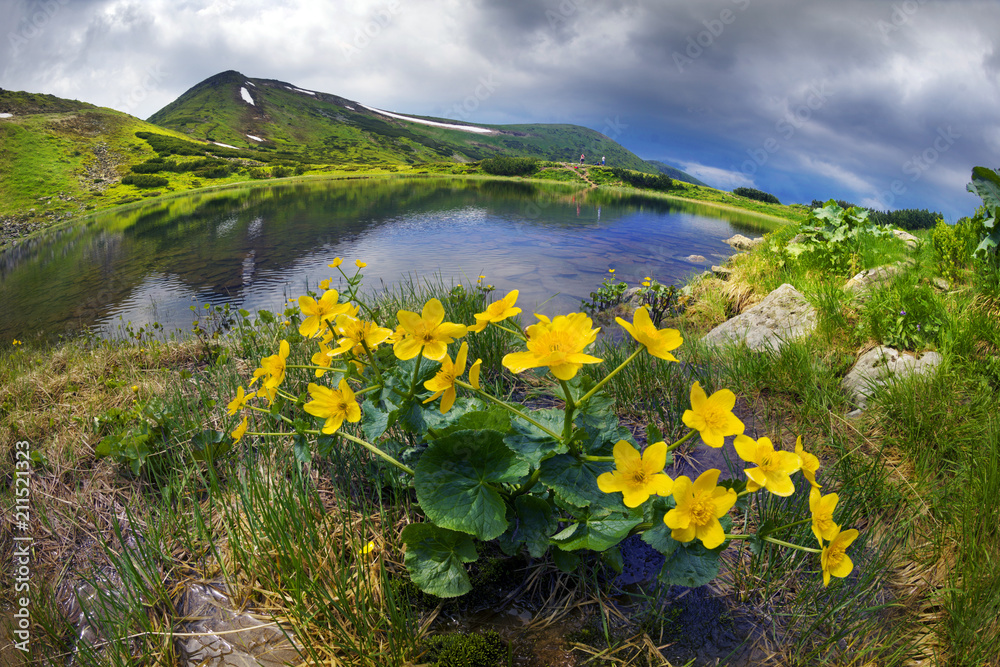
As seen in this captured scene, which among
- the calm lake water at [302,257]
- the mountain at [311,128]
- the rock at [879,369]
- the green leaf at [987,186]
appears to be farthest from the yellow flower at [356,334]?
the mountain at [311,128]

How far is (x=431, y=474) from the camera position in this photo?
→ 1370 millimetres

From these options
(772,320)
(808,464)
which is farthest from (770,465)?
(772,320)

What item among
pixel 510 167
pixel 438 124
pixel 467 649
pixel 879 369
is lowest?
pixel 467 649

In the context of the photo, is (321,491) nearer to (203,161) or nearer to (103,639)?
(103,639)

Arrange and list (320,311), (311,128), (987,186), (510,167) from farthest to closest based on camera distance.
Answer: (311,128), (510,167), (987,186), (320,311)

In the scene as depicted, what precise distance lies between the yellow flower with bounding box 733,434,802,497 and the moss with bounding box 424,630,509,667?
3.18ft

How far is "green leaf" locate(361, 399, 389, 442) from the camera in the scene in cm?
164

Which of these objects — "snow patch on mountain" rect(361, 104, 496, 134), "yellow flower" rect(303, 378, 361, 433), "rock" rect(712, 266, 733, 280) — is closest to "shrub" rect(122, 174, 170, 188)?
"rock" rect(712, 266, 733, 280)

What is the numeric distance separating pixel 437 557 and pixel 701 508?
2.98 feet

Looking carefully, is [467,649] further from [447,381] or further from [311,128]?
[311,128]

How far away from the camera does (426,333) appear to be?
129 cm

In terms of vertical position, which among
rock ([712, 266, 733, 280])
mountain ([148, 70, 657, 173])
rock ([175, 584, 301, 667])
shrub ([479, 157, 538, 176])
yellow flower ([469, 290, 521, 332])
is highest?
mountain ([148, 70, 657, 173])

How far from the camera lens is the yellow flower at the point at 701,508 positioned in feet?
3.49

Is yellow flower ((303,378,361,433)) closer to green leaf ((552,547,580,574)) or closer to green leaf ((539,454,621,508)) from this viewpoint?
green leaf ((539,454,621,508))
